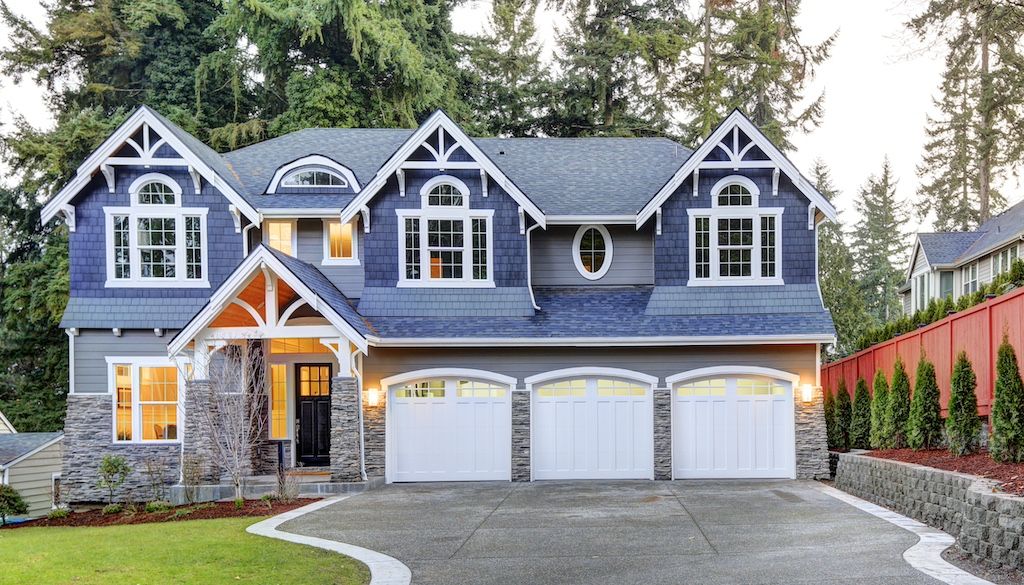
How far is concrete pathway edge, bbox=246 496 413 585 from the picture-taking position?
322 inches

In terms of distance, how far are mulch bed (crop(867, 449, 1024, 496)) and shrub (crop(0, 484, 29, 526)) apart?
1485 cm

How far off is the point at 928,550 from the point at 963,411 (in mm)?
3101

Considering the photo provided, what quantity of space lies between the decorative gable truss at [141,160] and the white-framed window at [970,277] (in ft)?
81.9

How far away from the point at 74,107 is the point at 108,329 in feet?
53.9

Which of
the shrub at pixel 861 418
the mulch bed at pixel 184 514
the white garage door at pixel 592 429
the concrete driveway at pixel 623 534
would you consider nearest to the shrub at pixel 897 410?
the concrete driveway at pixel 623 534

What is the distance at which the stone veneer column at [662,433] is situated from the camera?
16.7 m

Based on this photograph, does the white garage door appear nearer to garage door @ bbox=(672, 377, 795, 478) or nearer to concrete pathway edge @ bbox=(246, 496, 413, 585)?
garage door @ bbox=(672, 377, 795, 478)

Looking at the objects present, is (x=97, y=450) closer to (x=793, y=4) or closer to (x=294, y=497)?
(x=294, y=497)

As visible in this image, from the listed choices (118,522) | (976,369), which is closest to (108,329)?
(118,522)

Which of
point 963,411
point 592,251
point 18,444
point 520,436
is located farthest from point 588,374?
point 18,444

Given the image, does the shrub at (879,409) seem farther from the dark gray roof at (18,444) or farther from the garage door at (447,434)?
the dark gray roof at (18,444)

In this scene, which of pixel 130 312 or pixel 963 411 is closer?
pixel 963 411

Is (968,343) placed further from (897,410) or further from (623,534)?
(623,534)

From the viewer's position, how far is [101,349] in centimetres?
1755
